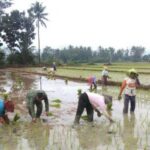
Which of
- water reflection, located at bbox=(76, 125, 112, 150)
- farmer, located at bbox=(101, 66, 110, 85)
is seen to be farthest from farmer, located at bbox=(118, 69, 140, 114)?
farmer, located at bbox=(101, 66, 110, 85)

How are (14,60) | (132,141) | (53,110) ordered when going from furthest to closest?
1. (14,60)
2. (53,110)
3. (132,141)

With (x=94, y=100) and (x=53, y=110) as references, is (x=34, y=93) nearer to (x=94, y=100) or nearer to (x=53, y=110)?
(x=94, y=100)

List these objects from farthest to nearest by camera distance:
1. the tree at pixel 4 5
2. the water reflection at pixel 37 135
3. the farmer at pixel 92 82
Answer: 1. the tree at pixel 4 5
2. the farmer at pixel 92 82
3. the water reflection at pixel 37 135

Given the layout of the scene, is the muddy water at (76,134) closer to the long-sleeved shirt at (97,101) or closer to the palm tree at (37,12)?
the long-sleeved shirt at (97,101)

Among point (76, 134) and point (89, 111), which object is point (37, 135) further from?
point (89, 111)

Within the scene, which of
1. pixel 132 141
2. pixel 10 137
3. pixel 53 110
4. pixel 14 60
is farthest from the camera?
pixel 14 60

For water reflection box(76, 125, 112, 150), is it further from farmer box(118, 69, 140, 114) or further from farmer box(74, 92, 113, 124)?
farmer box(118, 69, 140, 114)

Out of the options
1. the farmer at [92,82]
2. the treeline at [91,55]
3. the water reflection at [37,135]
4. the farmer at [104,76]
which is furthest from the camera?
the treeline at [91,55]

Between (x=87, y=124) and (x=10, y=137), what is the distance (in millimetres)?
2169

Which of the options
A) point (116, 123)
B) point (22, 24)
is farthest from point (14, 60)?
point (116, 123)

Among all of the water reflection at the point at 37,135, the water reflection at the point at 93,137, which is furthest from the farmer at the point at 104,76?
the water reflection at the point at 93,137

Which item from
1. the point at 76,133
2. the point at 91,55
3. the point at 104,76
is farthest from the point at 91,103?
the point at 91,55

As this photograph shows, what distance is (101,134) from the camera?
8.41 meters

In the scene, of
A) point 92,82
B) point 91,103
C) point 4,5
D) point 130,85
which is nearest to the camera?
point 91,103
